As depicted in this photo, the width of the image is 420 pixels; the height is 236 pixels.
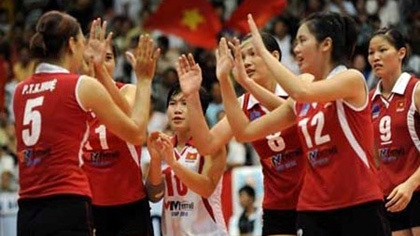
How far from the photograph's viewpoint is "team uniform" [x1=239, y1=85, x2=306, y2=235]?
7.74 m

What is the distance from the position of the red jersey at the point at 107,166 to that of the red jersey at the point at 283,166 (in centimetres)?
99

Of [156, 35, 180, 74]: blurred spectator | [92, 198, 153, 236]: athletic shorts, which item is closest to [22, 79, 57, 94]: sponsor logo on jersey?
[92, 198, 153, 236]: athletic shorts

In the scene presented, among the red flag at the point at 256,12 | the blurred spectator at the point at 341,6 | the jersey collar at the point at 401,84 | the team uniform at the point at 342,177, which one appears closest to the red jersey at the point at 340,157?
the team uniform at the point at 342,177

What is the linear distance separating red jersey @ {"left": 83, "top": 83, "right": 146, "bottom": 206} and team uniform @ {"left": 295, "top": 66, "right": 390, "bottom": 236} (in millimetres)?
1659

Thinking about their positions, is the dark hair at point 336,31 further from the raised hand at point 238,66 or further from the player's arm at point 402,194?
the player's arm at point 402,194

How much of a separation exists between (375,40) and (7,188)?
815 centimetres

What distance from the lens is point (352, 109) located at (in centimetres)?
674

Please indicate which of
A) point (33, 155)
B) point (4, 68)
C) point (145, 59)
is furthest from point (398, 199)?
point (4, 68)

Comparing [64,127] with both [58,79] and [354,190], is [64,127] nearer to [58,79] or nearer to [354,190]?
[58,79]

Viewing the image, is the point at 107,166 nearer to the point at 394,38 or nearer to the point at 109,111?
the point at 109,111

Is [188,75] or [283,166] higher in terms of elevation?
[188,75]

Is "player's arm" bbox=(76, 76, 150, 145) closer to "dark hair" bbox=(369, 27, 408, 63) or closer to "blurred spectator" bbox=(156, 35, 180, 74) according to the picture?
"dark hair" bbox=(369, 27, 408, 63)

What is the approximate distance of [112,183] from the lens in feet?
26.0

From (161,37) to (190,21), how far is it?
2.31ft
